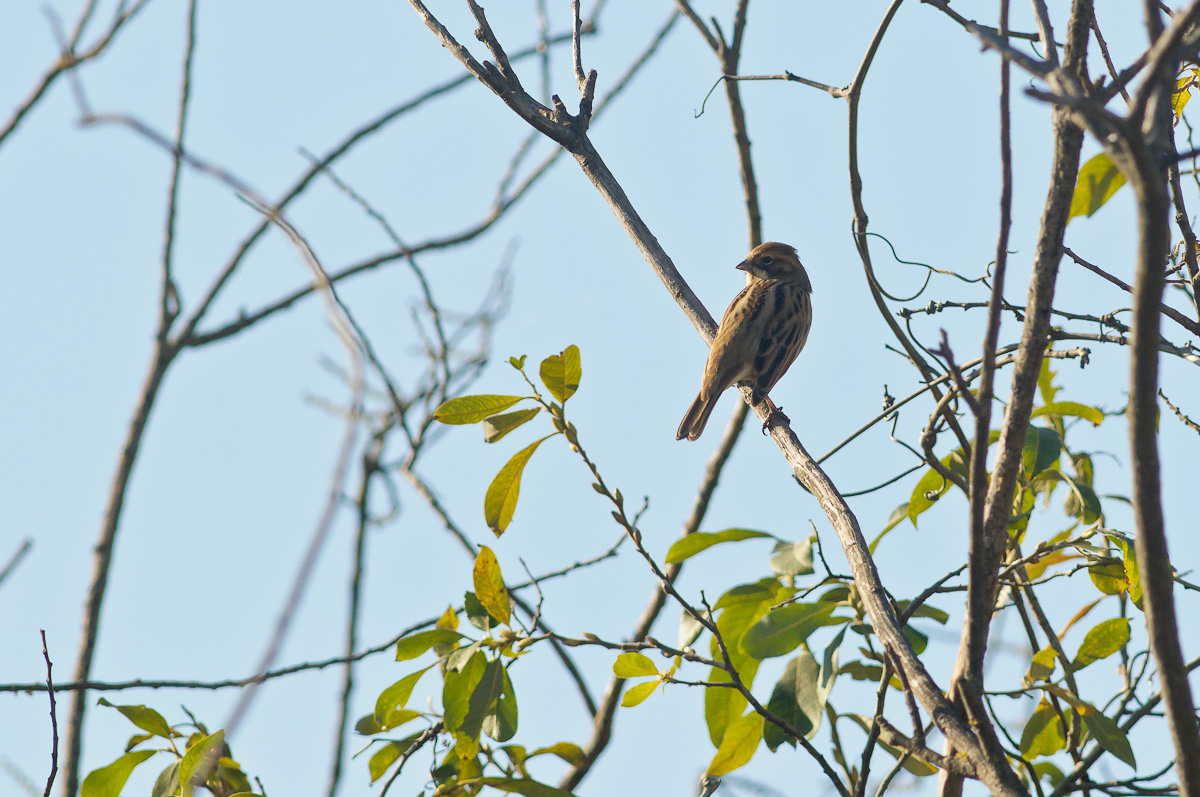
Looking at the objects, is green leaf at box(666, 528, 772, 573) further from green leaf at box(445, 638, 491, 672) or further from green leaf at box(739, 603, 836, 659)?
green leaf at box(445, 638, 491, 672)

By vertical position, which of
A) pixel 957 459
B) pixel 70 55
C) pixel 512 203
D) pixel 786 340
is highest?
pixel 70 55

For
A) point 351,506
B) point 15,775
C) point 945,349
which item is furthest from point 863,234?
point 15,775

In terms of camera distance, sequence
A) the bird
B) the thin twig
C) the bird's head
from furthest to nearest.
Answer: the bird's head
the bird
the thin twig

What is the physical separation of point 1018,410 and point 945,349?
39 centimetres

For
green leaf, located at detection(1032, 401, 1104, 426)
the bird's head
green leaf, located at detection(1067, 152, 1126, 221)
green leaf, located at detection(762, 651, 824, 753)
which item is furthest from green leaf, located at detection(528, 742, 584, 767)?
the bird's head

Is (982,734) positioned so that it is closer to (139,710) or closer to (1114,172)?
(1114,172)

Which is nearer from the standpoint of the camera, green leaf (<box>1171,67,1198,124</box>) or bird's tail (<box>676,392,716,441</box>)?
green leaf (<box>1171,67,1198,124</box>)

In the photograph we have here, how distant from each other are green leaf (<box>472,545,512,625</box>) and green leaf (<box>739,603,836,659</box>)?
701 mm

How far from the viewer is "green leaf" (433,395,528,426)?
3525 millimetres

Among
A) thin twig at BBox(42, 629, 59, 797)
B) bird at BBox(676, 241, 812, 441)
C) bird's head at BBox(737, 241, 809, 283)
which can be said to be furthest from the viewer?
bird's head at BBox(737, 241, 809, 283)

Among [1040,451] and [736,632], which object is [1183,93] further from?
[736,632]

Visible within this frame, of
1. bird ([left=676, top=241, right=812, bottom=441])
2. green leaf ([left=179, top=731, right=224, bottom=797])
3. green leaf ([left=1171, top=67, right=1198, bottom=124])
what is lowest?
green leaf ([left=179, top=731, right=224, bottom=797])

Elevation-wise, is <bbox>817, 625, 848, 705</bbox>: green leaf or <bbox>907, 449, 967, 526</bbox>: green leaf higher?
<bbox>907, 449, 967, 526</bbox>: green leaf

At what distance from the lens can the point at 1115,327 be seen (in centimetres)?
335
